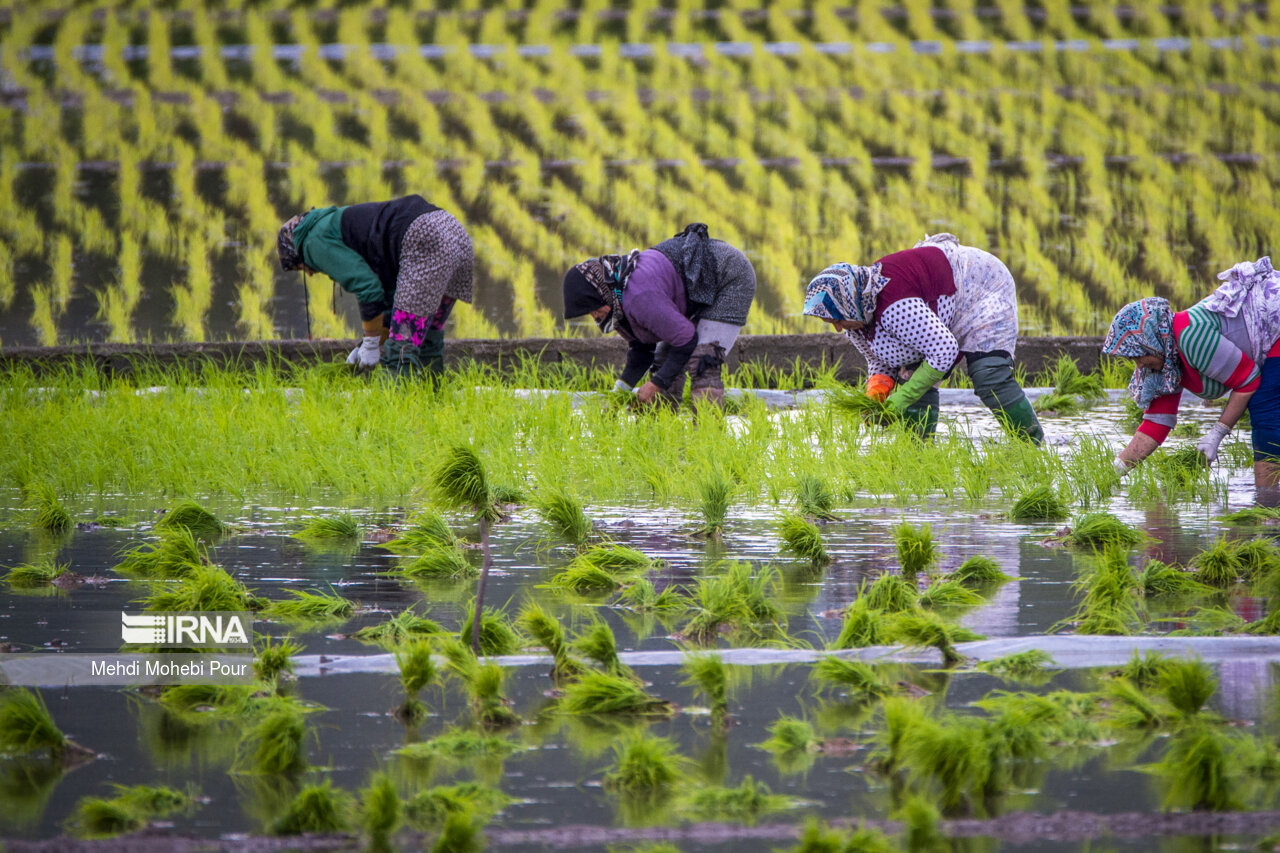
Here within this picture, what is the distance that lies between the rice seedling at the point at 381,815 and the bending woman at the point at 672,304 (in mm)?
3345

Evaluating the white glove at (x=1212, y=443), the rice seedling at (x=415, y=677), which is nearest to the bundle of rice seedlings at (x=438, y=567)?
the rice seedling at (x=415, y=677)

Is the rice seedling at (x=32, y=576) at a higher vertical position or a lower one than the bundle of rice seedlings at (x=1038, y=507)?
lower

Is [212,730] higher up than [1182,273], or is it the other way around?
[1182,273]

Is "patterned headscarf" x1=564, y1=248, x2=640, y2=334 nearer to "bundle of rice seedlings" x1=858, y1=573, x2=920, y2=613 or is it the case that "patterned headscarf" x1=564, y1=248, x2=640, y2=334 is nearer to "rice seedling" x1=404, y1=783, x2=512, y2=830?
"bundle of rice seedlings" x1=858, y1=573, x2=920, y2=613

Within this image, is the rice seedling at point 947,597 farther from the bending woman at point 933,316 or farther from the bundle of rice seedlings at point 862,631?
the bending woman at point 933,316

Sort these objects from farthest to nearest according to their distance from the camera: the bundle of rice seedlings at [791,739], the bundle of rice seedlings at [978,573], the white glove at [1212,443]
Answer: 1. the white glove at [1212,443]
2. the bundle of rice seedlings at [978,573]
3. the bundle of rice seedlings at [791,739]

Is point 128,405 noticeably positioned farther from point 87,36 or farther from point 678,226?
point 87,36

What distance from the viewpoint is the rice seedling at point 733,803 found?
5.88ft

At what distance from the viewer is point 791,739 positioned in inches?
79.4

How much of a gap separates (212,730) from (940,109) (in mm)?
8824

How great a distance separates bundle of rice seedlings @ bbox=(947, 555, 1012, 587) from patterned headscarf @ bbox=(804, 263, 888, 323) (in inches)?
70.6

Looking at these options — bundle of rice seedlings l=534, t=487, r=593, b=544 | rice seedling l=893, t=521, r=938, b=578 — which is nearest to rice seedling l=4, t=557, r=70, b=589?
bundle of rice seedlings l=534, t=487, r=593, b=544

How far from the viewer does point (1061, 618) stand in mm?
2701

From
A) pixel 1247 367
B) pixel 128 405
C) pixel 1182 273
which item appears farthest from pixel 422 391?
pixel 1182 273
